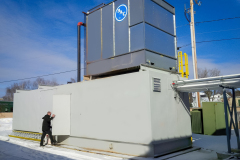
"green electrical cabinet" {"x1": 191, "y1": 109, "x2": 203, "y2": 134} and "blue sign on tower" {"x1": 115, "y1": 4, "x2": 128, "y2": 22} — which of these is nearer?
"blue sign on tower" {"x1": 115, "y1": 4, "x2": 128, "y2": 22}

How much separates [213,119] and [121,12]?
9.02 metres

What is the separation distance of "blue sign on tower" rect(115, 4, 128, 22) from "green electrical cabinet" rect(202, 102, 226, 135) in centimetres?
823

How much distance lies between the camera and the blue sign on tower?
954 cm

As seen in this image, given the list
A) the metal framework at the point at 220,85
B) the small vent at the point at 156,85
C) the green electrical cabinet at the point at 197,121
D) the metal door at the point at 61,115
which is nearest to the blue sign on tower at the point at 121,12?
the small vent at the point at 156,85

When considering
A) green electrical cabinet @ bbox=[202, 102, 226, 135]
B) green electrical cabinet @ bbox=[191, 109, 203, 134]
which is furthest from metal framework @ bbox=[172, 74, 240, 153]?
green electrical cabinet @ bbox=[191, 109, 203, 134]

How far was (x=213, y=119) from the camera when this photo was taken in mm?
13117

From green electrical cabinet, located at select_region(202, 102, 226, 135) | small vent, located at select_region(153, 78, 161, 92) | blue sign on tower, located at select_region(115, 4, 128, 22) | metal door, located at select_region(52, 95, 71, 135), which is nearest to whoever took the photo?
small vent, located at select_region(153, 78, 161, 92)

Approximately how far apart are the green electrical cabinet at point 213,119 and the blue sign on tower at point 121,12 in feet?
27.0

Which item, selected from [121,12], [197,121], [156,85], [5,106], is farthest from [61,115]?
[5,106]

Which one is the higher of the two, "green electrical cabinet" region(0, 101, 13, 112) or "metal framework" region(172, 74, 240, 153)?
"metal framework" region(172, 74, 240, 153)

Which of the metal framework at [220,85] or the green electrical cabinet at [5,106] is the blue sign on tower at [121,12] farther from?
the green electrical cabinet at [5,106]

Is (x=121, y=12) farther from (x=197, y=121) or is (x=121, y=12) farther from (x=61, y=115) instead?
(x=197, y=121)

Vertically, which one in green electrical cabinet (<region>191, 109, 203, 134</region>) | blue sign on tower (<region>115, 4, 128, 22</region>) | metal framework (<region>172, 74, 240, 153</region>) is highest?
blue sign on tower (<region>115, 4, 128, 22</region>)

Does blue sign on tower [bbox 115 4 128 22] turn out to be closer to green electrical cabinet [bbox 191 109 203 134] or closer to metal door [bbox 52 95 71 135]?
metal door [bbox 52 95 71 135]
